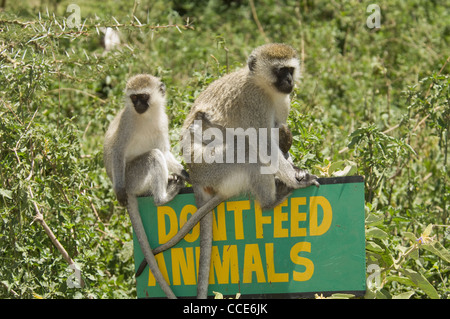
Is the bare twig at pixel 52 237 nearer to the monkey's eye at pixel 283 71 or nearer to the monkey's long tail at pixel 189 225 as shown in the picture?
the monkey's long tail at pixel 189 225

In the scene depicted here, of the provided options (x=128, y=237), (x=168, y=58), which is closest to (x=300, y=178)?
(x=128, y=237)

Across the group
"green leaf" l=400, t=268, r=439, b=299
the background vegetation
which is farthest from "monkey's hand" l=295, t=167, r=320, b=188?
"green leaf" l=400, t=268, r=439, b=299

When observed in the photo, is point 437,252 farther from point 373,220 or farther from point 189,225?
point 189,225

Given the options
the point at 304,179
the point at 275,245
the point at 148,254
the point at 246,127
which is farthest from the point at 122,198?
the point at 304,179

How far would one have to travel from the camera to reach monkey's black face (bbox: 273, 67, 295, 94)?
4.43m

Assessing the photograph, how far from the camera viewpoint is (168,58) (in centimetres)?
873

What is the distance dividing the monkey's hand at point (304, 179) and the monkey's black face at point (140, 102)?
1409 millimetres

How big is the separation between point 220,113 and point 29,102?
180 centimetres

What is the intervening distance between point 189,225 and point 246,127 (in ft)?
2.99

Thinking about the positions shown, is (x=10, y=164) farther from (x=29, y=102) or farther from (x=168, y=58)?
Result: (x=168, y=58)

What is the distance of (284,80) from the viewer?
4438 millimetres

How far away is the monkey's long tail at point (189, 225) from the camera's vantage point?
3982 millimetres

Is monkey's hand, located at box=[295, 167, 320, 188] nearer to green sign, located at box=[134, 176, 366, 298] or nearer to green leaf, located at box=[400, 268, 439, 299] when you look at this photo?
green sign, located at box=[134, 176, 366, 298]
